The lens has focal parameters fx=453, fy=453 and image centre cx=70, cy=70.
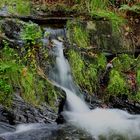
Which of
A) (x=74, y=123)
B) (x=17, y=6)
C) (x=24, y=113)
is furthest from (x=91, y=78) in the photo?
(x=17, y=6)

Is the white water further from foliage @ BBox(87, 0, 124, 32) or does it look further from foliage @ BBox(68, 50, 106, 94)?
foliage @ BBox(87, 0, 124, 32)

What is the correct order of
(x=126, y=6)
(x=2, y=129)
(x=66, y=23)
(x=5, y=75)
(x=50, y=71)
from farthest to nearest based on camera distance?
(x=126, y=6) < (x=66, y=23) < (x=50, y=71) < (x=5, y=75) < (x=2, y=129)

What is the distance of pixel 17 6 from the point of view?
11211 millimetres

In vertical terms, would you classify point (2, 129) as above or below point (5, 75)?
below

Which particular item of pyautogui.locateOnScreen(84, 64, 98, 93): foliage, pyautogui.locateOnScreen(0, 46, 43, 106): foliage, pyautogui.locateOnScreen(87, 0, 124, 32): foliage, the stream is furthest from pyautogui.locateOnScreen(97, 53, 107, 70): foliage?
pyautogui.locateOnScreen(0, 46, 43, 106): foliage

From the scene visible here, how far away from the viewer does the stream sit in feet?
26.3

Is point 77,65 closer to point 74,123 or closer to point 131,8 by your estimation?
point 74,123

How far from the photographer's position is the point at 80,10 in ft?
38.8

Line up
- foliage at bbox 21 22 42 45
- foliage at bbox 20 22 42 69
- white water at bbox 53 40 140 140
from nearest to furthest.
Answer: white water at bbox 53 40 140 140, foliage at bbox 20 22 42 69, foliage at bbox 21 22 42 45

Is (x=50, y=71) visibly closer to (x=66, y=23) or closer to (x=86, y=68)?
(x=86, y=68)

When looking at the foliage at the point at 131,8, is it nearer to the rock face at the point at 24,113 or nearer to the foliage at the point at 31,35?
the foliage at the point at 31,35

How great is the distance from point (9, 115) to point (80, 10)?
177 inches

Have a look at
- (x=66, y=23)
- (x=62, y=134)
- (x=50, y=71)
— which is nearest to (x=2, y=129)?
(x=62, y=134)

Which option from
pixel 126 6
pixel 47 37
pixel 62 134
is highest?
pixel 126 6
